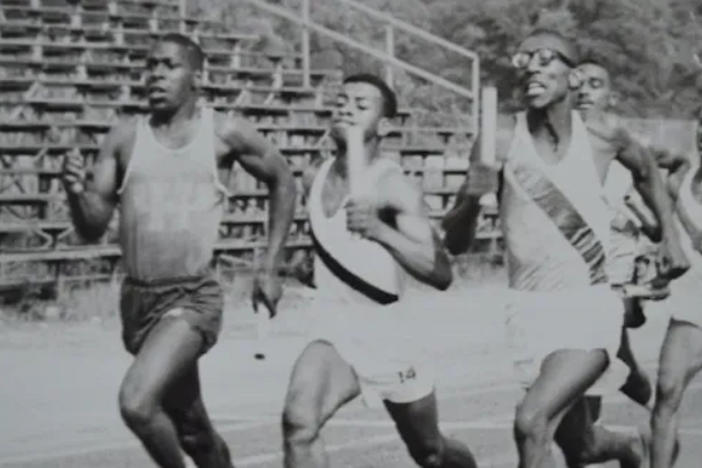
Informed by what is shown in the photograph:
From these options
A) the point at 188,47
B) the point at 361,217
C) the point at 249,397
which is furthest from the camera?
the point at 249,397

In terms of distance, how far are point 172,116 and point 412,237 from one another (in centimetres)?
114

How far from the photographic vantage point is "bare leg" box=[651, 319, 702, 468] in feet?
29.5

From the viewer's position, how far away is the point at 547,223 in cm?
806

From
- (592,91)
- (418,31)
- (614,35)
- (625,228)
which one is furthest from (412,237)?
(418,31)

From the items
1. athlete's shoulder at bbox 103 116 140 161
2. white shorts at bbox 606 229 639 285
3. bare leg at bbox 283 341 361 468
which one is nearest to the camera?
bare leg at bbox 283 341 361 468

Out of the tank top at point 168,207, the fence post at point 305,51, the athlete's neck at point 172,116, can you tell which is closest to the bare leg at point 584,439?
the tank top at point 168,207

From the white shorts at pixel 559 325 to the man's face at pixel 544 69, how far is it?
2.52 ft

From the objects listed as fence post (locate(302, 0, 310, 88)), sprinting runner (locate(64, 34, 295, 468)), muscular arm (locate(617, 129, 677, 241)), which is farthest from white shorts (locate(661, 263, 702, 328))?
fence post (locate(302, 0, 310, 88))

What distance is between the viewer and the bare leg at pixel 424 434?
308 inches

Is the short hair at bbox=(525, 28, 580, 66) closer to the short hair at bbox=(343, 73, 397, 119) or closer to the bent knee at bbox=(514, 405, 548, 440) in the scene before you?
the short hair at bbox=(343, 73, 397, 119)

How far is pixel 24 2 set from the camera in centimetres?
2186

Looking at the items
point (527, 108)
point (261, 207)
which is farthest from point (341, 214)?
point (261, 207)

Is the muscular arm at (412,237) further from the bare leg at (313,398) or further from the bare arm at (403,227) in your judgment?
the bare leg at (313,398)

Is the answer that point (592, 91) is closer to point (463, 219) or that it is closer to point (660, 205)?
point (660, 205)
